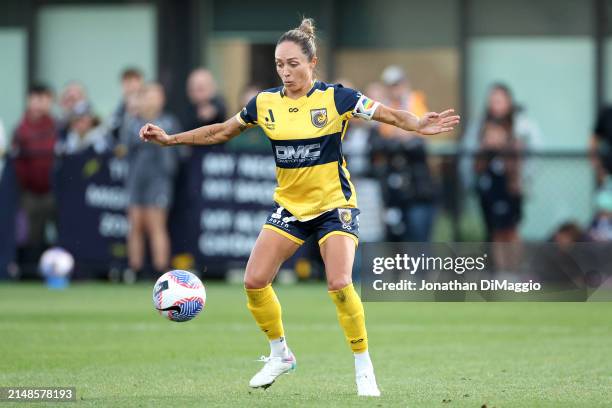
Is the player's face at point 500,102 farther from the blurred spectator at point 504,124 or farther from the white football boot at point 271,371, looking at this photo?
the white football boot at point 271,371

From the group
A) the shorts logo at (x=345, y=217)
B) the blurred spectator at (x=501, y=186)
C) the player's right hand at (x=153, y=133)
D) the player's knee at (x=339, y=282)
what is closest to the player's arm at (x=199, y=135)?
the player's right hand at (x=153, y=133)

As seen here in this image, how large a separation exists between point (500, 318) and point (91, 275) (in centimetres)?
645

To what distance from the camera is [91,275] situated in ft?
60.4

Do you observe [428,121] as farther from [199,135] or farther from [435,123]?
[199,135]

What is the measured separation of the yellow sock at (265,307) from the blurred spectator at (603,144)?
31.4ft

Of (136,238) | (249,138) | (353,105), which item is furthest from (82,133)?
(353,105)

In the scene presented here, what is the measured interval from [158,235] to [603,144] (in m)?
5.84

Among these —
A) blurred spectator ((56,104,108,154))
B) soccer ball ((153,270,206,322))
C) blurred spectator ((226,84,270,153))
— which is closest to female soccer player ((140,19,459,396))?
soccer ball ((153,270,206,322))

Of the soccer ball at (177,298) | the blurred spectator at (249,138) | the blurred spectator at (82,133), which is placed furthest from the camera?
the blurred spectator at (249,138)

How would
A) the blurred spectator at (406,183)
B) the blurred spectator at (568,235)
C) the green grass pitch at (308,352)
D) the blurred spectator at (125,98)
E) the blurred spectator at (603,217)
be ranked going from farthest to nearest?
the blurred spectator at (125,98)
the blurred spectator at (406,183)
the blurred spectator at (568,235)
the blurred spectator at (603,217)
the green grass pitch at (308,352)

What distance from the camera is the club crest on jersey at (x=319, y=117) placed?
8664 millimetres

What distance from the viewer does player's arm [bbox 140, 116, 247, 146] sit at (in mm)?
8977

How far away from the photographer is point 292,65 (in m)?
8.63

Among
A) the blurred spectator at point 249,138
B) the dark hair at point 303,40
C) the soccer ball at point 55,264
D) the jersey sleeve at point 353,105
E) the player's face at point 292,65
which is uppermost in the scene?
the dark hair at point 303,40
